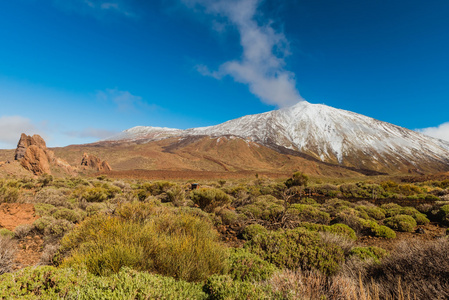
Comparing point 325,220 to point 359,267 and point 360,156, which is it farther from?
point 360,156

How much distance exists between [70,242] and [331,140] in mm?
151909

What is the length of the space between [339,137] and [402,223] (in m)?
148

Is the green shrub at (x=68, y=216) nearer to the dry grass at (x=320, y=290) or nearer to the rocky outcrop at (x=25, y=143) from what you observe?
the dry grass at (x=320, y=290)

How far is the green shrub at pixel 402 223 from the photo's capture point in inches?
322

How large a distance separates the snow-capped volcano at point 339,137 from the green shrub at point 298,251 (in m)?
109

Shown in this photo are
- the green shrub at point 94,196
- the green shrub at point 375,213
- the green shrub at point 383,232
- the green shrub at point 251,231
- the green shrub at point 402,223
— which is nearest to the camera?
the green shrub at point 251,231

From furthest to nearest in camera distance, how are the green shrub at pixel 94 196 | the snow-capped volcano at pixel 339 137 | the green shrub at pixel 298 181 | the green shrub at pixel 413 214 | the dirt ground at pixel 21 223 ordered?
the snow-capped volcano at pixel 339 137, the green shrub at pixel 298 181, the green shrub at pixel 94 196, the green shrub at pixel 413 214, the dirt ground at pixel 21 223

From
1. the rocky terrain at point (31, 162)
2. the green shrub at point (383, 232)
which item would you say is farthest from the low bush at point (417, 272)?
the rocky terrain at point (31, 162)

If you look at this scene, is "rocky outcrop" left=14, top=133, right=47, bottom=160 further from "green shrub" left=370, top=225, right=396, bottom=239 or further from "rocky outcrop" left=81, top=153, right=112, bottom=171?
"green shrub" left=370, top=225, right=396, bottom=239

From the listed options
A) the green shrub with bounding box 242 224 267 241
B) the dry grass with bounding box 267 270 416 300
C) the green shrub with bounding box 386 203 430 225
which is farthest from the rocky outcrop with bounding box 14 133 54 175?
the green shrub with bounding box 386 203 430 225

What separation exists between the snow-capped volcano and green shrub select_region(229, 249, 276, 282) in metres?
110

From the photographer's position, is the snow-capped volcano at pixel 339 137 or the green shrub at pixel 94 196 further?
the snow-capped volcano at pixel 339 137

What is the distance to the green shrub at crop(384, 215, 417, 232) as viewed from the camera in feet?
26.8

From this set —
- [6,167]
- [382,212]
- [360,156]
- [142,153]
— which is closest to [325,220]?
[382,212]
